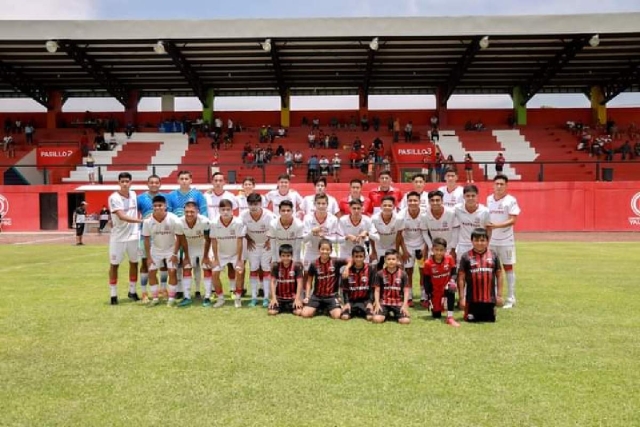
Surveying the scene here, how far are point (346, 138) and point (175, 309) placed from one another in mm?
27184

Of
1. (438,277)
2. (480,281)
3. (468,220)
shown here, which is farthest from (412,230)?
(480,281)

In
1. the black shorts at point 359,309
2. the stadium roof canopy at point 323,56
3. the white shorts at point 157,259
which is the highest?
the stadium roof canopy at point 323,56

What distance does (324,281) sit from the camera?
307 inches

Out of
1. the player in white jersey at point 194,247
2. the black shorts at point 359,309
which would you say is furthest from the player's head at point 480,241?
the player in white jersey at point 194,247

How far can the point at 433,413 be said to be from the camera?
412 centimetres

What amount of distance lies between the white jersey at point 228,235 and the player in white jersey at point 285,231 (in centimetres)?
46

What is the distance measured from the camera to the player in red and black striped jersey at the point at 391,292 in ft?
24.0

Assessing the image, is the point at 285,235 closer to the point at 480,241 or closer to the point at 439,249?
the point at 439,249

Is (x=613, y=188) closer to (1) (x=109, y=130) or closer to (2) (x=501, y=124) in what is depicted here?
(2) (x=501, y=124)

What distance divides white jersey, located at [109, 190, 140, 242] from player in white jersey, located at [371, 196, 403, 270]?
3.81m

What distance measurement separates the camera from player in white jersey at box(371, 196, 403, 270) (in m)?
8.34

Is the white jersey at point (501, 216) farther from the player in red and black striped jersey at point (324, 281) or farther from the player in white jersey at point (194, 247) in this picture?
the player in white jersey at point (194, 247)

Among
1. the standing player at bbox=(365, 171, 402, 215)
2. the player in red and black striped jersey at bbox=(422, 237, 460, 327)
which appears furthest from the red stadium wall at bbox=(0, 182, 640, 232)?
the player in red and black striped jersey at bbox=(422, 237, 460, 327)

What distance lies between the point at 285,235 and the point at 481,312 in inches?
117
